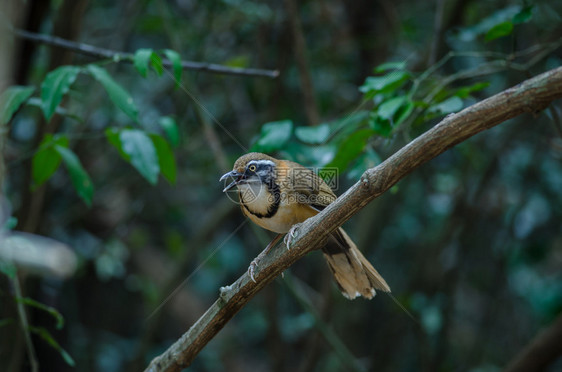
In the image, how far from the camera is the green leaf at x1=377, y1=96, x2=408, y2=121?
107 inches

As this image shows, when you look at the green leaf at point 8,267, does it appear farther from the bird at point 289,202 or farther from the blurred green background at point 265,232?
the blurred green background at point 265,232

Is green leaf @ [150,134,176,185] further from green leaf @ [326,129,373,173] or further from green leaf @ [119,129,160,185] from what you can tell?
green leaf @ [326,129,373,173]

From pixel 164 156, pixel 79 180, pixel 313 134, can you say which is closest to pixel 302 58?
pixel 313 134

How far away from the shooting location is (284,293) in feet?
22.6

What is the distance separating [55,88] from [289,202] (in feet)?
4.63

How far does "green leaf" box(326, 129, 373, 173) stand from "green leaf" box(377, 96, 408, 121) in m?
0.17

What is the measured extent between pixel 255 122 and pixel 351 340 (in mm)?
2658

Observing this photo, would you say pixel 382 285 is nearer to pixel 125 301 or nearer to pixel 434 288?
pixel 434 288

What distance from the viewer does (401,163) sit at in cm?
200

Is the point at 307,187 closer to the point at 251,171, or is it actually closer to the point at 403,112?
the point at 251,171

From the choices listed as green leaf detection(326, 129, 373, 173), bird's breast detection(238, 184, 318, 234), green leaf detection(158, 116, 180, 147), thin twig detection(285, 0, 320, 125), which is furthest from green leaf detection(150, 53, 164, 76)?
thin twig detection(285, 0, 320, 125)

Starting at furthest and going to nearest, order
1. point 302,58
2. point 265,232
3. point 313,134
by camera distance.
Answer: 1. point 265,232
2. point 302,58
3. point 313,134

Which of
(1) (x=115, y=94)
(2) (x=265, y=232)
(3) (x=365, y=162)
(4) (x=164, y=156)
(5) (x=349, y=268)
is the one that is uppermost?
(1) (x=115, y=94)

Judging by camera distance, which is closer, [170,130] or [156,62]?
[156,62]
